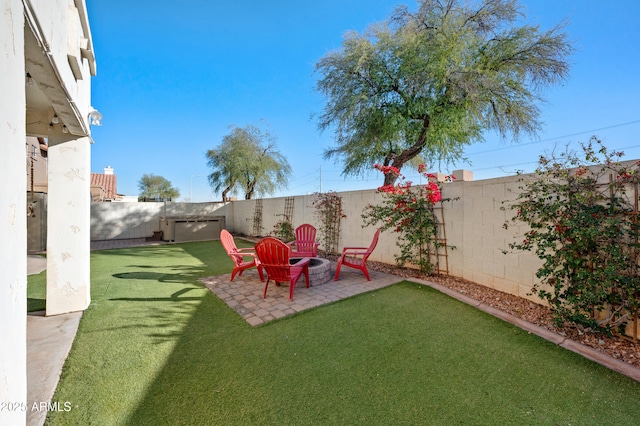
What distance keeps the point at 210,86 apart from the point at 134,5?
16.2 feet

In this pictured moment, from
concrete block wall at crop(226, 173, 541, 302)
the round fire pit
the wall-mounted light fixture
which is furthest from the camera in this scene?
the round fire pit

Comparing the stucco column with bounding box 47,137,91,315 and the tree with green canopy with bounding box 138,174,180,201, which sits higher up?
the tree with green canopy with bounding box 138,174,180,201

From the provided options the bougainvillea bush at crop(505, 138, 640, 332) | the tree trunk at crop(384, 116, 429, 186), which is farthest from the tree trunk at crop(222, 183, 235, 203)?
the bougainvillea bush at crop(505, 138, 640, 332)

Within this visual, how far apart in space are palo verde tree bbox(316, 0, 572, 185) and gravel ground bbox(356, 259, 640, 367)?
3.85 meters

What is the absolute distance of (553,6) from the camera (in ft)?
19.6

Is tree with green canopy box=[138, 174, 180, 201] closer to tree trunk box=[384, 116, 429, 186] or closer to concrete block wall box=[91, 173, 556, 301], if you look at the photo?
tree trunk box=[384, 116, 429, 186]

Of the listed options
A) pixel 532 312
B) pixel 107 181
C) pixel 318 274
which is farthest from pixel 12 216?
pixel 107 181

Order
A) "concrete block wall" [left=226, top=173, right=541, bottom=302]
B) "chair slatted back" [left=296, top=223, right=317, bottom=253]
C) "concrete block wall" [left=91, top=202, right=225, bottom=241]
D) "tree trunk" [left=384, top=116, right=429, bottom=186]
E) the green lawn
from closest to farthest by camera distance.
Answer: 1. the green lawn
2. "concrete block wall" [left=226, top=173, right=541, bottom=302]
3. "chair slatted back" [left=296, top=223, right=317, bottom=253]
4. "tree trunk" [left=384, top=116, right=429, bottom=186]
5. "concrete block wall" [left=91, top=202, right=225, bottom=241]

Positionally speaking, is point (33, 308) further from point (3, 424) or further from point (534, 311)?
point (534, 311)

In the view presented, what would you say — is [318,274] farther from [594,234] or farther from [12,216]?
[12,216]

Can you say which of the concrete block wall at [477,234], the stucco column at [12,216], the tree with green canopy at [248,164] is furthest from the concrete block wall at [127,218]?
the stucco column at [12,216]

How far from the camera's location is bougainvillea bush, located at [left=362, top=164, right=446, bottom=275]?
4.93 metres

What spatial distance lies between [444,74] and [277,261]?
19.3 ft

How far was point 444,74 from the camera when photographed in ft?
20.7
